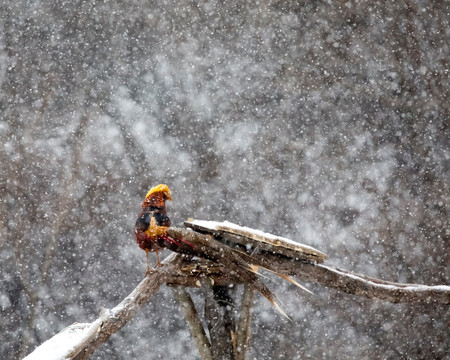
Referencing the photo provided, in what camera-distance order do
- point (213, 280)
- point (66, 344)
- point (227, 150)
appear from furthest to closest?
point (227, 150)
point (213, 280)
point (66, 344)

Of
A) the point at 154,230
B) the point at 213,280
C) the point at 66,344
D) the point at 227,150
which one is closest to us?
the point at 66,344

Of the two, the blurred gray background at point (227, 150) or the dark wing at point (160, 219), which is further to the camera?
the blurred gray background at point (227, 150)

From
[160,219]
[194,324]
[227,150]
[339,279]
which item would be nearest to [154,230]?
[160,219]

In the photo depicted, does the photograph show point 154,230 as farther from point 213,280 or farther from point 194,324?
point 194,324

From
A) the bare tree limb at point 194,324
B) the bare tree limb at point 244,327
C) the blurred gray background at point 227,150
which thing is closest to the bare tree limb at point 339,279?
the bare tree limb at point 244,327

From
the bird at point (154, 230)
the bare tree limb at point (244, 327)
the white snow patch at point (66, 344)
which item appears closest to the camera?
the white snow patch at point (66, 344)

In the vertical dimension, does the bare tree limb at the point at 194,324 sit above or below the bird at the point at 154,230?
below

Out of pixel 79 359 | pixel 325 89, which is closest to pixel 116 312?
pixel 79 359

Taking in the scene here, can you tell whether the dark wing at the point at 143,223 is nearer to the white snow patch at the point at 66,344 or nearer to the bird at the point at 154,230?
the bird at the point at 154,230

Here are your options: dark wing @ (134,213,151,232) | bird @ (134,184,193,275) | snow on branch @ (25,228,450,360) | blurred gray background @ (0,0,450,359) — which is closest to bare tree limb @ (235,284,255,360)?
snow on branch @ (25,228,450,360)
